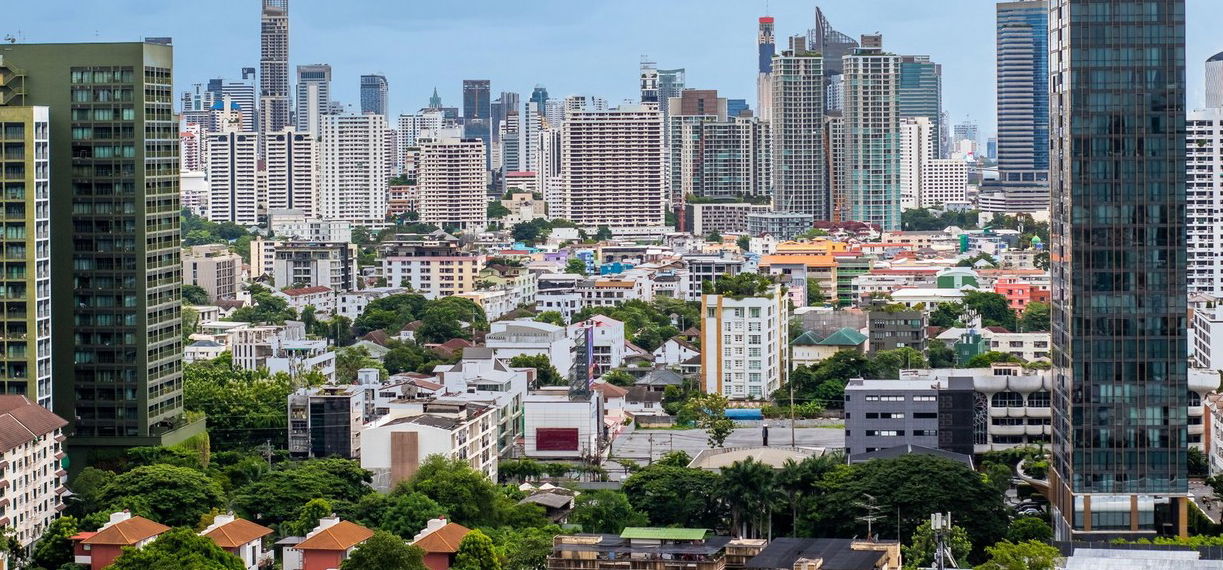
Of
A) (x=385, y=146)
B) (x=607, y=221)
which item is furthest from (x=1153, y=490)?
(x=385, y=146)

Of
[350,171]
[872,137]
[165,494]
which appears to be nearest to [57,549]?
[165,494]

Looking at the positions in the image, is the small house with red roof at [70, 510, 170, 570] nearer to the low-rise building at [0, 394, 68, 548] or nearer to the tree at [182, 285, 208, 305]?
the low-rise building at [0, 394, 68, 548]

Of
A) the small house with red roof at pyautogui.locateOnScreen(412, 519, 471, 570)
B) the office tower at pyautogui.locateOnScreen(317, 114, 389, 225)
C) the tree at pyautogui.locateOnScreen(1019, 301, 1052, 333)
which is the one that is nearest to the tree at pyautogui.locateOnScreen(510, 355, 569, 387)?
the tree at pyautogui.locateOnScreen(1019, 301, 1052, 333)

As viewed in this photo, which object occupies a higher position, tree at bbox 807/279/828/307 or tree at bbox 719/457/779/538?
tree at bbox 807/279/828/307

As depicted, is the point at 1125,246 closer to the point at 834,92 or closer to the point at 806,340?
the point at 806,340

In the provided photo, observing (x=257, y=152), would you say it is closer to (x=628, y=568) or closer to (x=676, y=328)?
(x=676, y=328)

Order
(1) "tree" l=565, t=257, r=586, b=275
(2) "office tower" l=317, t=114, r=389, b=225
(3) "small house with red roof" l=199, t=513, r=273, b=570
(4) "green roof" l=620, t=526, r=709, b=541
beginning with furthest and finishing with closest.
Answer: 1. (2) "office tower" l=317, t=114, r=389, b=225
2. (1) "tree" l=565, t=257, r=586, b=275
3. (3) "small house with red roof" l=199, t=513, r=273, b=570
4. (4) "green roof" l=620, t=526, r=709, b=541
